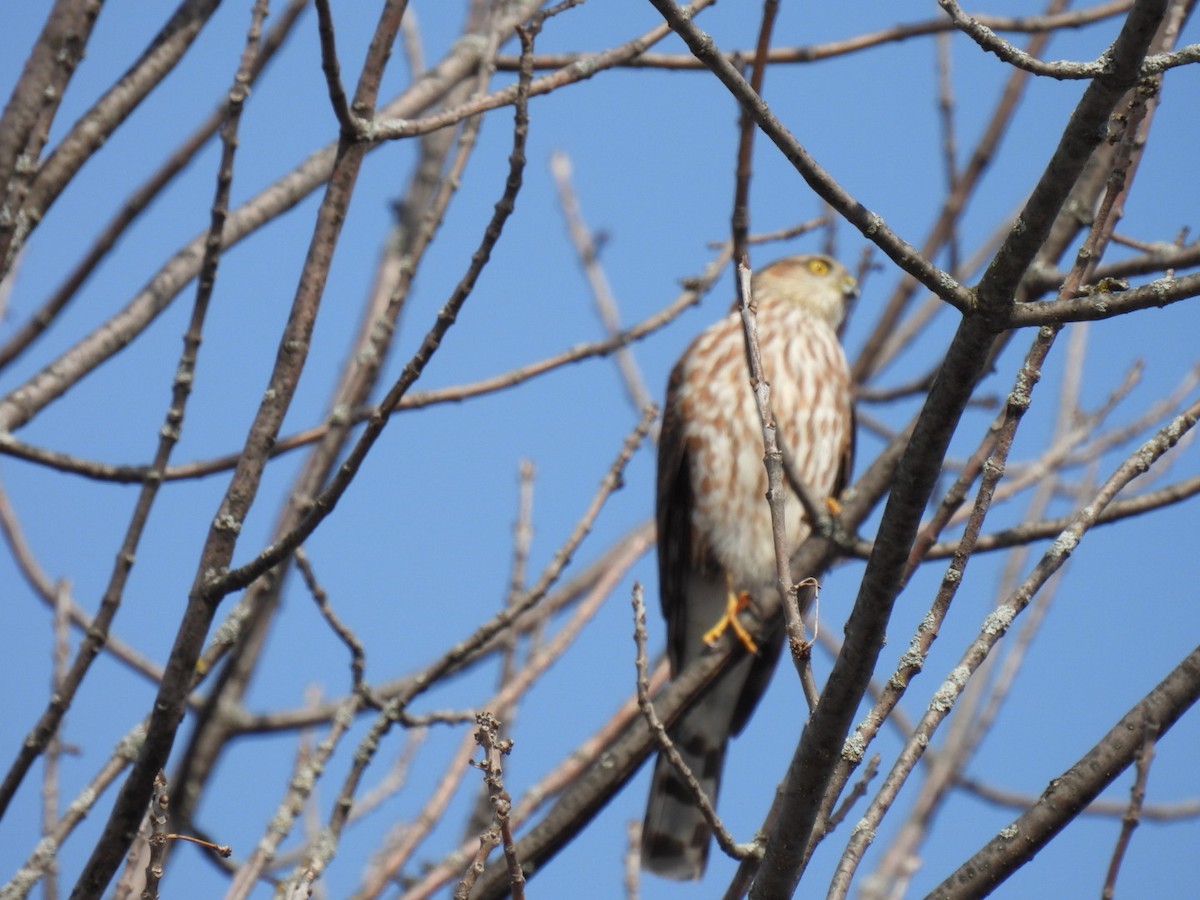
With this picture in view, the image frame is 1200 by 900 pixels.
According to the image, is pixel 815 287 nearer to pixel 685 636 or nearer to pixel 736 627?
pixel 685 636

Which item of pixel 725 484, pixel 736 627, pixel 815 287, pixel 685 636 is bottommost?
pixel 736 627

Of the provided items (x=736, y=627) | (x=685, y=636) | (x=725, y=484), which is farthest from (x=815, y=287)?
(x=736, y=627)

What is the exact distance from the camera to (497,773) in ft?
5.35

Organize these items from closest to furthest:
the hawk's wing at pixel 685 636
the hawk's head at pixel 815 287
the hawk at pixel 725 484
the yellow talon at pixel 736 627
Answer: the yellow talon at pixel 736 627 → the hawk's wing at pixel 685 636 → the hawk at pixel 725 484 → the hawk's head at pixel 815 287

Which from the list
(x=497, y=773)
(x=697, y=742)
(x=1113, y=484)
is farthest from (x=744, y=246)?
(x=697, y=742)

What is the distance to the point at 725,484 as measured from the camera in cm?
489

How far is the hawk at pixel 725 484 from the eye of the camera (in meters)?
4.76

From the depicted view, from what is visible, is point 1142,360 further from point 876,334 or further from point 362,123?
point 362,123

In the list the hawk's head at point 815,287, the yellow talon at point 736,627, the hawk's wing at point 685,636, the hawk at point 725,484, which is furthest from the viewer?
the hawk's head at point 815,287

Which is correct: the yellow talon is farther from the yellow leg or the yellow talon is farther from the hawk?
Result: the hawk

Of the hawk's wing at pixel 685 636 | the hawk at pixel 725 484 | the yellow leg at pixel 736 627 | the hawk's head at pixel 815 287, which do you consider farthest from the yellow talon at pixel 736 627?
the hawk's head at pixel 815 287

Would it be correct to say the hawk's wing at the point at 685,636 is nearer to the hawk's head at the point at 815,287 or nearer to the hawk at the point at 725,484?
the hawk at the point at 725,484

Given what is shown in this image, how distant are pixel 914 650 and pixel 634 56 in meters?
1.42

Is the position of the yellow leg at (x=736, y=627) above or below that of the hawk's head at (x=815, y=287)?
below
